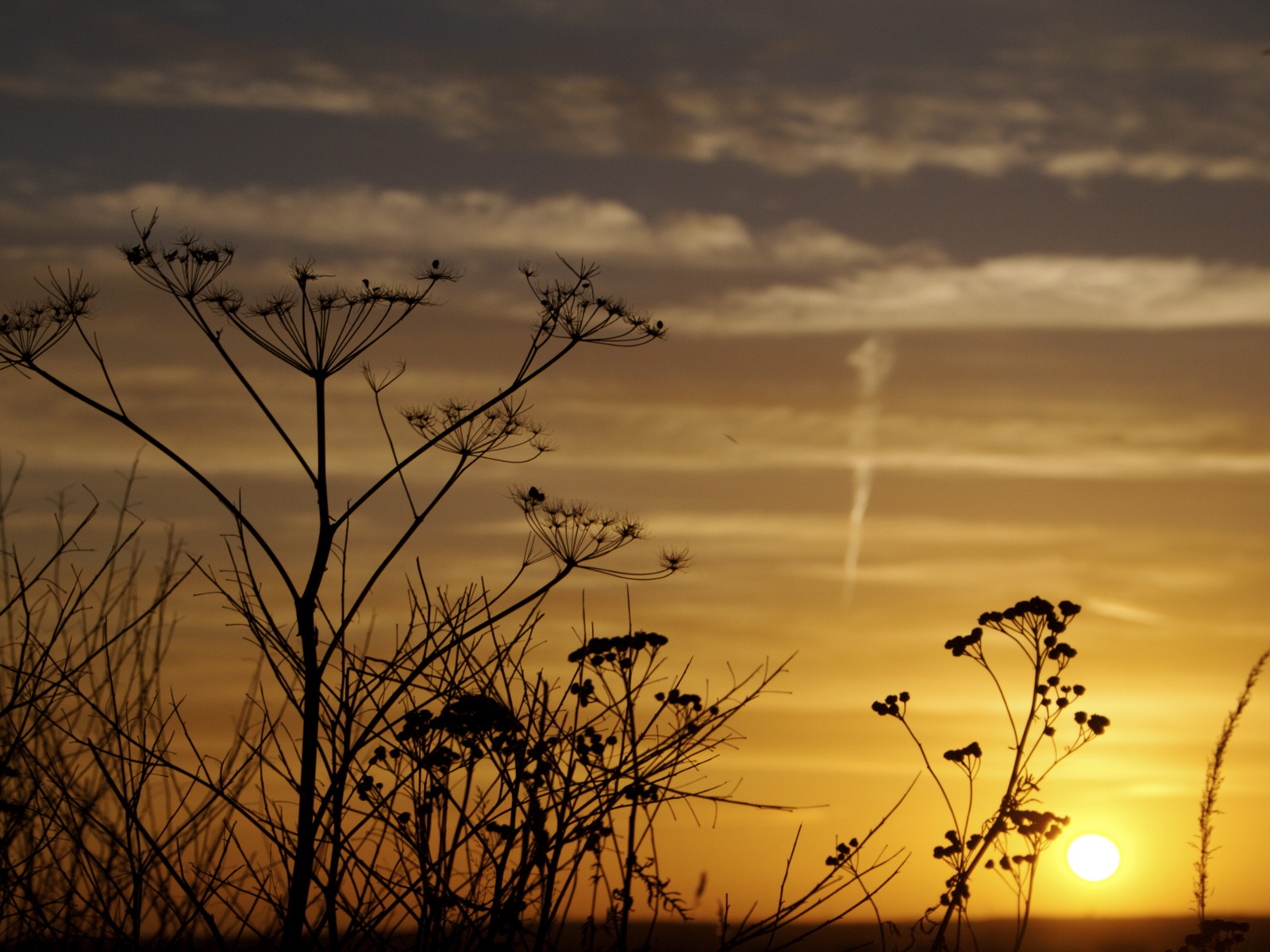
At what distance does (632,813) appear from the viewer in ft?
23.1

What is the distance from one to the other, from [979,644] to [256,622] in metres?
5.95

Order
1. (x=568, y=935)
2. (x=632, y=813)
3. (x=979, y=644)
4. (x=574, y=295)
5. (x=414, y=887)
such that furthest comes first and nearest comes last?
(x=979, y=644)
(x=574, y=295)
(x=568, y=935)
(x=632, y=813)
(x=414, y=887)

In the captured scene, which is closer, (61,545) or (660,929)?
(660,929)

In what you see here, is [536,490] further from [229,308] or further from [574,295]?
[229,308]

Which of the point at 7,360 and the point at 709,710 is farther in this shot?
the point at 7,360

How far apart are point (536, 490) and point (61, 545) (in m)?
2.74

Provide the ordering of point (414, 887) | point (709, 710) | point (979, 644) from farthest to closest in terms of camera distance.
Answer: point (979, 644) < point (709, 710) < point (414, 887)

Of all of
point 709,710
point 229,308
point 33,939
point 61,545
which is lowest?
point 33,939

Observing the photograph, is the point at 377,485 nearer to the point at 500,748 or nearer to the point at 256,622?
the point at 256,622

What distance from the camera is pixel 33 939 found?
6902mm

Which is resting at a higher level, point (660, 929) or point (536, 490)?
point (536, 490)

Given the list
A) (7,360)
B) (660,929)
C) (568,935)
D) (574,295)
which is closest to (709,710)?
(660,929)

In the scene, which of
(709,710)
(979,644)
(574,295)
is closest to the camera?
(709,710)

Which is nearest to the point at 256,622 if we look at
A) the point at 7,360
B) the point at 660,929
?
the point at 7,360
